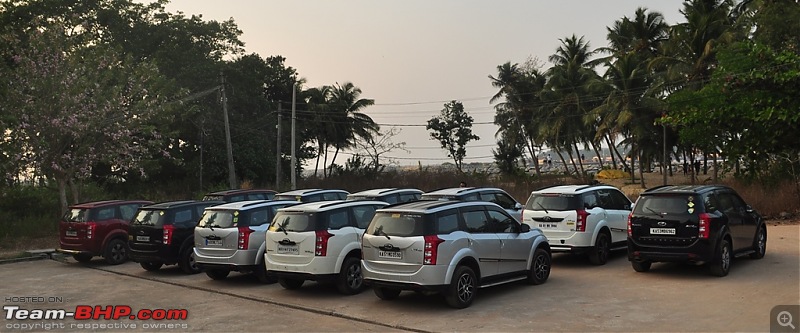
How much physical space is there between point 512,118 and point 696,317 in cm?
5464

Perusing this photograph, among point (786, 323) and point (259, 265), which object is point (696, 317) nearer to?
point (786, 323)

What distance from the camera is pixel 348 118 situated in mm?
61281

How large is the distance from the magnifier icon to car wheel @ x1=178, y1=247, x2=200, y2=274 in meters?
11.2

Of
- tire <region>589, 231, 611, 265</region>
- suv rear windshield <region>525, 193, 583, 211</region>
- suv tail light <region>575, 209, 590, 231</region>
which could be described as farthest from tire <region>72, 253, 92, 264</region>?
tire <region>589, 231, 611, 265</region>

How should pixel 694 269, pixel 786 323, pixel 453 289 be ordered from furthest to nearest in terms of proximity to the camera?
pixel 694 269, pixel 453 289, pixel 786 323

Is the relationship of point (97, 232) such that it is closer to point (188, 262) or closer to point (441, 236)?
point (188, 262)

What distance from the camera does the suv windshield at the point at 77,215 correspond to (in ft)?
53.1

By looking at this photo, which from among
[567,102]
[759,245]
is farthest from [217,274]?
[567,102]

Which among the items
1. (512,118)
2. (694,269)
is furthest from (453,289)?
(512,118)

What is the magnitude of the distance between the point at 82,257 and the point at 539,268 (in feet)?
40.7

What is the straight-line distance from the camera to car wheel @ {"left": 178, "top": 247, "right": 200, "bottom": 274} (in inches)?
554

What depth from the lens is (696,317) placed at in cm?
841

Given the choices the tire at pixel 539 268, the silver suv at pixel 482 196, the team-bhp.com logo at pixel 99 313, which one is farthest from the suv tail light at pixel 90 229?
the tire at pixel 539 268

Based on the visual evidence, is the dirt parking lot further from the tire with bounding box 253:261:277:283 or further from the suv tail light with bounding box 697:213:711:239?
the suv tail light with bounding box 697:213:711:239
